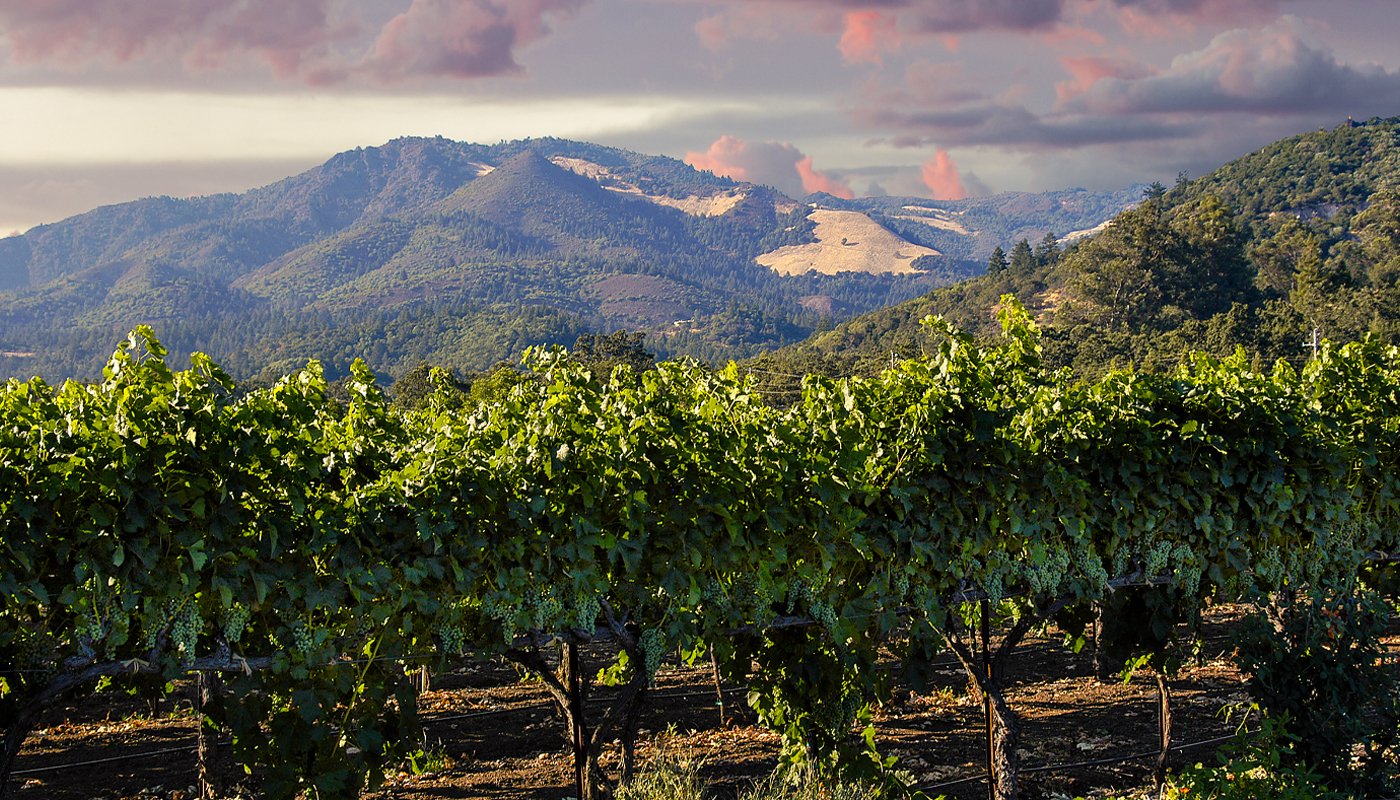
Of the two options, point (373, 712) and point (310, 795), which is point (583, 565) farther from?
point (310, 795)

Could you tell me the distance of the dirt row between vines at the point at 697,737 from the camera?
951 centimetres

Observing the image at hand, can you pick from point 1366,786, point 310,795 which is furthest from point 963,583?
point 310,795

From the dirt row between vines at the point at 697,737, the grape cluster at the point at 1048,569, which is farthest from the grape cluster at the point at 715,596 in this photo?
the dirt row between vines at the point at 697,737

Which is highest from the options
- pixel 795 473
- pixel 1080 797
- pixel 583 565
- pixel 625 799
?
pixel 795 473

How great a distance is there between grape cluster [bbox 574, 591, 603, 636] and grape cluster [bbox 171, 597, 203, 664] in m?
2.11

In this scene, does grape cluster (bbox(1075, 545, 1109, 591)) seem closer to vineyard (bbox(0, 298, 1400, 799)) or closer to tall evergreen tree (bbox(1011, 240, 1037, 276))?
vineyard (bbox(0, 298, 1400, 799))

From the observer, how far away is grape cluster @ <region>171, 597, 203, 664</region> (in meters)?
5.29

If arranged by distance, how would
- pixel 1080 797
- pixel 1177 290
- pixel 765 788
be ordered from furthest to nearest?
pixel 1177 290 < pixel 765 788 < pixel 1080 797

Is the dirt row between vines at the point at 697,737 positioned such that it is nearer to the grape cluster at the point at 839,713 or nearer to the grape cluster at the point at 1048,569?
the grape cluster at the point at 839,713

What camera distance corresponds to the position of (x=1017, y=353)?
24.4 feet

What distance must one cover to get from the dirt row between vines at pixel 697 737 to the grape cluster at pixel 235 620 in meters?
4.38

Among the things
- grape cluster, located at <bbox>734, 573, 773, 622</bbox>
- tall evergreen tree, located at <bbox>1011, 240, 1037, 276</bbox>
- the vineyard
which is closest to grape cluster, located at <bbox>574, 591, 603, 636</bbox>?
the vineyard

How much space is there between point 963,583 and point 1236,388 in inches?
109

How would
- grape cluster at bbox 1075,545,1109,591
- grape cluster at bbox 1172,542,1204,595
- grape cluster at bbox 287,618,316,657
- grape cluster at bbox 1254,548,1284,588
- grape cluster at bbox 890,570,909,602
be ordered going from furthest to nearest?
grape cluster at bbox 1254,548,1284,588 < grape cluster at bbox 1172,542,1204,595 < grape cluster at bbox 1075,545,1109,591 < grape cluster at bbox 890,570,909,602 < grape cluster at bbox 287,618,316,657
